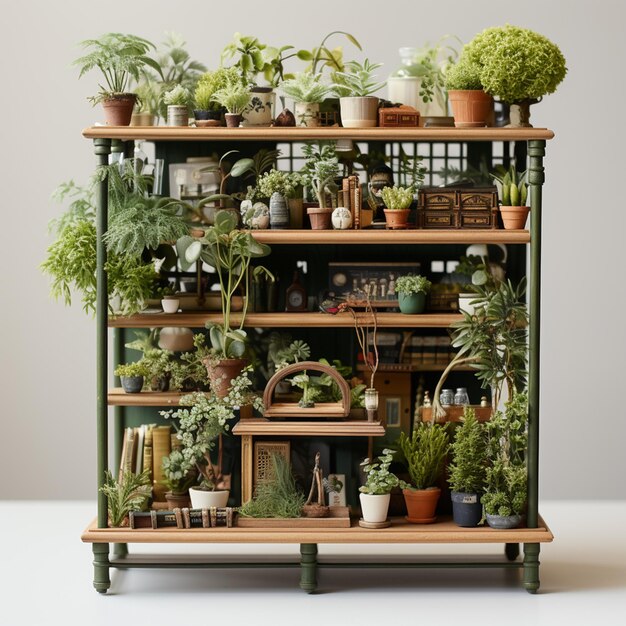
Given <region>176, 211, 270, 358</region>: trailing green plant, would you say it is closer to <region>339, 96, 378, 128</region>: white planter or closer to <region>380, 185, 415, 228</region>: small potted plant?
<region>380, 185, 415, 228</region>: small potted plant

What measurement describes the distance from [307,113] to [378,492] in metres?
2.21

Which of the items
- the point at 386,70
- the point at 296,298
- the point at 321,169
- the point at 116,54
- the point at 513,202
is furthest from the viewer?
the point at 386,70

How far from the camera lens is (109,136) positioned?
7.00 meters

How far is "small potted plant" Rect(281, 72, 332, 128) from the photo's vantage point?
7.19 m

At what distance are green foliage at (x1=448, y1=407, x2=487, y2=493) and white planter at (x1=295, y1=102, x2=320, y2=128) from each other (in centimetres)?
189

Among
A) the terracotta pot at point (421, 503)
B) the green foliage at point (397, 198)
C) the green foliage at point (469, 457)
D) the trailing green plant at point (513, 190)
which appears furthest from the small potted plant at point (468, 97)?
the terracotta pot at point (421, 503)

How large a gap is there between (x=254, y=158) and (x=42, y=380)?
3.46m

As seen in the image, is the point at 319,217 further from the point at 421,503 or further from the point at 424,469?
the point at 421,503

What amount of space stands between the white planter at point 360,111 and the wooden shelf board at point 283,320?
3.68 feet

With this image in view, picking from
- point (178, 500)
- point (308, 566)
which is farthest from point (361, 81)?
point (308, 566)

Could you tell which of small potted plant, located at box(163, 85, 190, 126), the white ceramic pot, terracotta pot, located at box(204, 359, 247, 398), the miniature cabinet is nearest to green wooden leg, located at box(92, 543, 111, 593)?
the miniature cabinet

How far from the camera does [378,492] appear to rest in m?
7.04

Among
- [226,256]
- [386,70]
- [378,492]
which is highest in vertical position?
[386,70]
